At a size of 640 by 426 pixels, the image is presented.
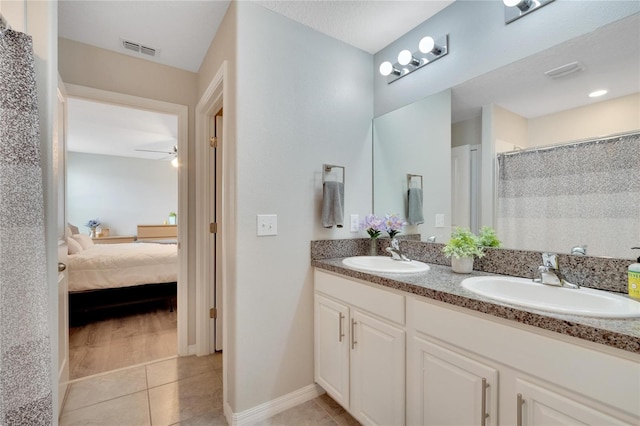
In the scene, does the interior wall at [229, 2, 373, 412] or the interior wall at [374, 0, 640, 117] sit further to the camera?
the interior wall at [229, 2, 373, 412]

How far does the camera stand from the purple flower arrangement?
189 centimetres

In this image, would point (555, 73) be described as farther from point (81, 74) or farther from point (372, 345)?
point (81, 74)

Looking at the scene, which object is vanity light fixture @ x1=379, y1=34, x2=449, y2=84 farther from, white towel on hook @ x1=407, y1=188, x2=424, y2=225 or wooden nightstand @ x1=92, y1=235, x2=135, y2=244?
wooden nightstand @ x1=92, y1=235, x2=135, y2=244

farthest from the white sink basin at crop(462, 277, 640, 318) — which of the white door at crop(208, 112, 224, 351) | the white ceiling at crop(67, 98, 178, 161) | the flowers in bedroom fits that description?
the flowers in bedroom

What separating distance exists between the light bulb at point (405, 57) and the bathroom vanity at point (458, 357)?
132 centimetres

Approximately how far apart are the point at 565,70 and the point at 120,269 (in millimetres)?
4212

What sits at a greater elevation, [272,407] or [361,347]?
[361,347]

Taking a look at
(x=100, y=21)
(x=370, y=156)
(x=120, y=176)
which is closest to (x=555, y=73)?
(x=370, y=156)

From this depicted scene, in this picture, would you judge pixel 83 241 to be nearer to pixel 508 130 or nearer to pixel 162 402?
pixel 162 402

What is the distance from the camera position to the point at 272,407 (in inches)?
66.4

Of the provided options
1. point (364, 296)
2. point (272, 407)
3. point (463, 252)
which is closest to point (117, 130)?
point (272, 407)

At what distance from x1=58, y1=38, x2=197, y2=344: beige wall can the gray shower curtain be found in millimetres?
1439

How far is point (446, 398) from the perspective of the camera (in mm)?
1096

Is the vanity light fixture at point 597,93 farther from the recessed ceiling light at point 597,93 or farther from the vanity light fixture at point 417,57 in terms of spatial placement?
the vanity light fixture at point 417,57
